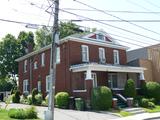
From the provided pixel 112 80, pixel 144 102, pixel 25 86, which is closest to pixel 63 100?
pixel 112 80

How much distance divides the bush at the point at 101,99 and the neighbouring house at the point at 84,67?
1394 mm

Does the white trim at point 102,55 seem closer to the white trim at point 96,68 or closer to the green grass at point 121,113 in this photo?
the white trim at point 96,68

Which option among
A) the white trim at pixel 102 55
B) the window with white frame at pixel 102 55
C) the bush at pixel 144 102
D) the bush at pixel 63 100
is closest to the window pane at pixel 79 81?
the bush at pixel 63 100

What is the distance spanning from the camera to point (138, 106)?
26.6 metres

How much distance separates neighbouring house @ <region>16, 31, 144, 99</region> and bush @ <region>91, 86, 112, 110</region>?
4.57 ft

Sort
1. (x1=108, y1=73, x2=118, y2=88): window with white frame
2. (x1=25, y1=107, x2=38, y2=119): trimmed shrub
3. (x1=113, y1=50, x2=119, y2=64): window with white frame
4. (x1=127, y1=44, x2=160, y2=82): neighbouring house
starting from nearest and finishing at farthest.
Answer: (x1=25, y1=107, x2=38, y2=119): trimmed shrub
(x1=108, y1=73, x2=118, y2=88): window with white frame
(x1=113, y1=50, x2=119, y2=64): window with white frame
(x1=127, y1=44, x2=160, y2=82): neighbouring house

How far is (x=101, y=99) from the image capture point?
2352 cm

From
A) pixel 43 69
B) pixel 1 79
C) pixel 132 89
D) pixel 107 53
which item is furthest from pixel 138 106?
pixel 1 79

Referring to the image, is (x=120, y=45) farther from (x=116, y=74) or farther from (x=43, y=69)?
(x=43, y=69)

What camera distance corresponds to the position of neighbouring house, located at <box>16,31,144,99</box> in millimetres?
27438

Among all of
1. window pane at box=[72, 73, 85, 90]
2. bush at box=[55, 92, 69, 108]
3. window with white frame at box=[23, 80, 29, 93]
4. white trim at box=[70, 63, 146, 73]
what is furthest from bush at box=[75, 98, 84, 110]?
window with white frame at box=[23, 80, 29, 93]

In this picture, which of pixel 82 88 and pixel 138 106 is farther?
pixel 82 88

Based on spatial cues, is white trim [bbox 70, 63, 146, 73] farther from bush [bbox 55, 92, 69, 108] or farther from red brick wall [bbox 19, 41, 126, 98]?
bush [bbox 55, 92, 69, 108]

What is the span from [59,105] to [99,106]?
4.68m
